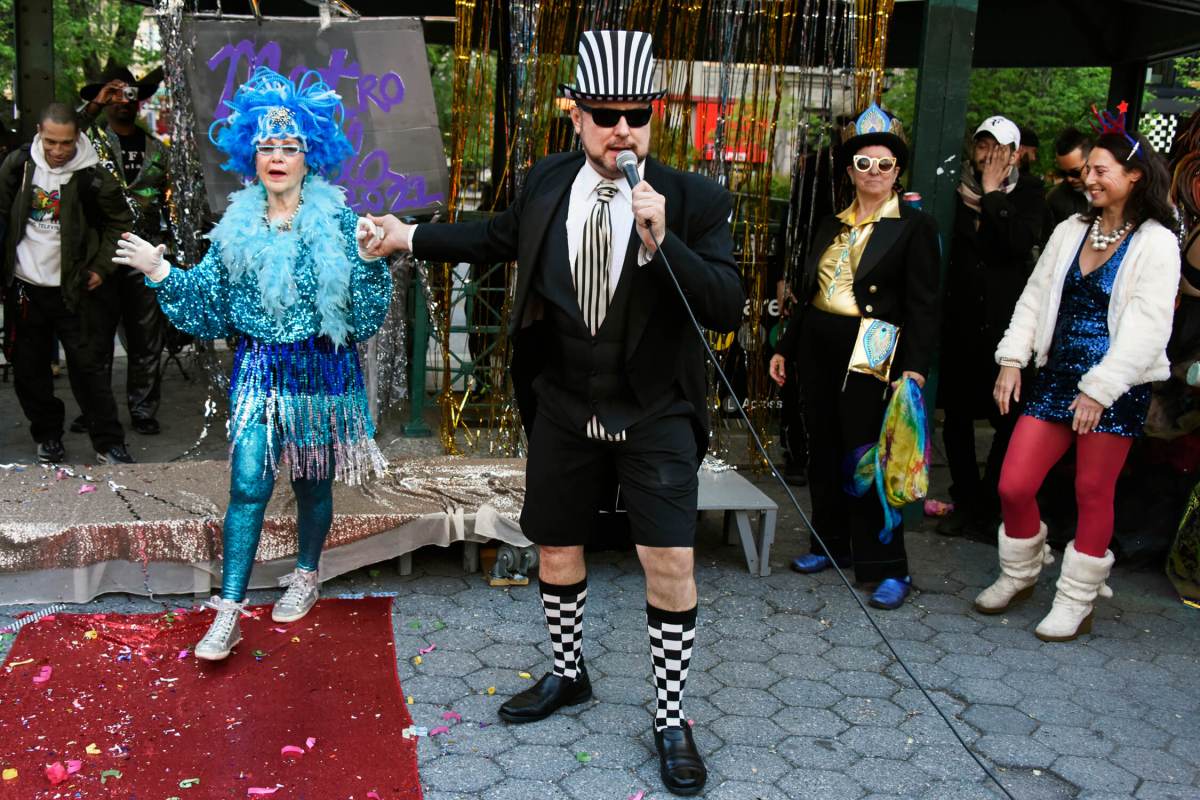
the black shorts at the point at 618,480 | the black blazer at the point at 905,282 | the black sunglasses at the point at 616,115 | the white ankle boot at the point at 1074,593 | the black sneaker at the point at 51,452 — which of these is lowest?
the black sneaker at the point at 51,452

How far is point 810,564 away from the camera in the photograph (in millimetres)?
4777

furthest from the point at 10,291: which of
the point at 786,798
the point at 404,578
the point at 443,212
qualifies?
the point at 786,798

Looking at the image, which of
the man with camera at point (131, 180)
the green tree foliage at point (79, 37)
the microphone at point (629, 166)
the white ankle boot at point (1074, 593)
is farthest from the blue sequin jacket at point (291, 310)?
the green tree foliage at point (79, 37)

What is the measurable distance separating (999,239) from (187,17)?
11.6 ft

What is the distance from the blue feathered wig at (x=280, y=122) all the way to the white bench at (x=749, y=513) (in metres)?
1.98

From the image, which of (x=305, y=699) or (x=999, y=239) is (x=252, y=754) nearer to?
(x=305, y=699)

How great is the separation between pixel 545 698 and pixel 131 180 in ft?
13.5

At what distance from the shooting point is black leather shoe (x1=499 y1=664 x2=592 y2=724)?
3.40m

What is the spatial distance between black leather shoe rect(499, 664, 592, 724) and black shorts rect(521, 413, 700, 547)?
481mm

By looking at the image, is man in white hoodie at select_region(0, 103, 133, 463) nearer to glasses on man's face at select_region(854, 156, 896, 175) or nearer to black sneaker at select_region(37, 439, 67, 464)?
black sneaker at select_region(37, 439, 67, 464)

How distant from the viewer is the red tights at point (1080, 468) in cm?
407

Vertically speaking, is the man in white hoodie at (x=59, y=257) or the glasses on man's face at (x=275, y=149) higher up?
the glasses on man's face at (x=275, y=149)

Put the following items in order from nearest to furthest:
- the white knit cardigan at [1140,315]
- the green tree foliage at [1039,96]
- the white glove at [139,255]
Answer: the white glove at [139,255] < the white knit cardigan at [1140,315] < the green tree foliage at [1039,96]

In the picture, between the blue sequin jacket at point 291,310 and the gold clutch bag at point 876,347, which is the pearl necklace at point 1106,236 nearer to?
the gold clutch bag at point 876,347
